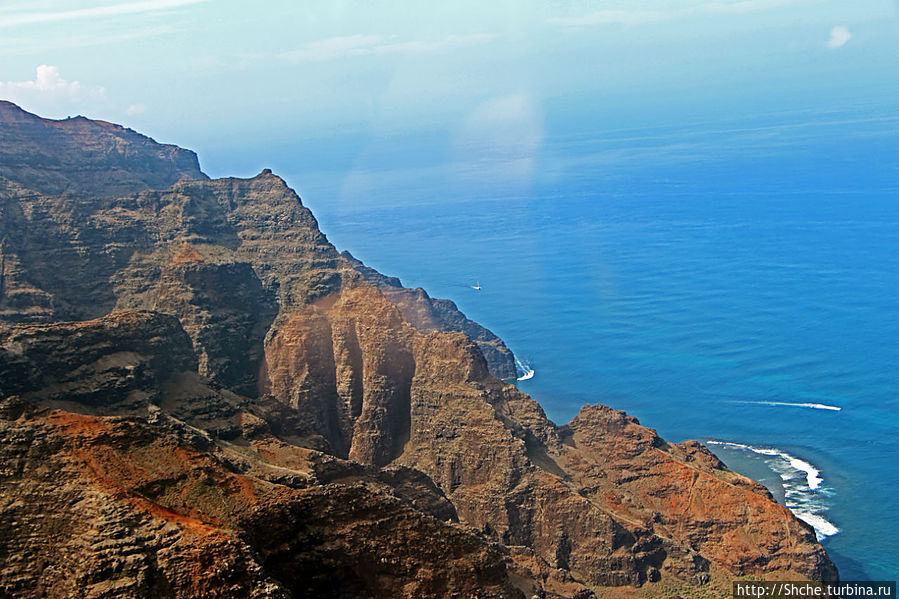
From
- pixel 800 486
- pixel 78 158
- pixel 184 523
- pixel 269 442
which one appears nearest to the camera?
pixel 184 523

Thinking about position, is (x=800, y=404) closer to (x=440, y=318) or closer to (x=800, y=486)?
(x=800, y=486)

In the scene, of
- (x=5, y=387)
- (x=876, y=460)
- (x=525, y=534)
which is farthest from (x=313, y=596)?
(x=876, y=460)

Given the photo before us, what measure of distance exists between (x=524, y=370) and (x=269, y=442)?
86.1 meters

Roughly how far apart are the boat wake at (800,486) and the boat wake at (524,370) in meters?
32.4

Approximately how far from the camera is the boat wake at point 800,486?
77.6 m

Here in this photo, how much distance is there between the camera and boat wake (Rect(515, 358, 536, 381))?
126m

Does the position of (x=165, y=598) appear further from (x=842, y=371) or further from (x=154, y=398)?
(x=842, y=371)

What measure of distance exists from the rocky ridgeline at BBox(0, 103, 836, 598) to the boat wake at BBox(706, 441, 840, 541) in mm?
13463

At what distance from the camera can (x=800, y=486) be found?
85.9m

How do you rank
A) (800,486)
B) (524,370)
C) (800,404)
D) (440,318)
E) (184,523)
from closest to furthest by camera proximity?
(184,523) → (800,486) → (800,404) → (440,318) → (524,370)

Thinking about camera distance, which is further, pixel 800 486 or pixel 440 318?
pixel 440 318

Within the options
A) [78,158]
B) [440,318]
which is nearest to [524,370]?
[440,318]

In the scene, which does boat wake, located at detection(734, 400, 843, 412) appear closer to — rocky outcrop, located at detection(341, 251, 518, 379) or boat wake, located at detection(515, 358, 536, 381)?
boat wake, located at detection(515, 358, 536, 381)

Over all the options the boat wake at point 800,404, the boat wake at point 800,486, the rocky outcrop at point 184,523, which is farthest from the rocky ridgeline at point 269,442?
the boat wake at point 800,404
